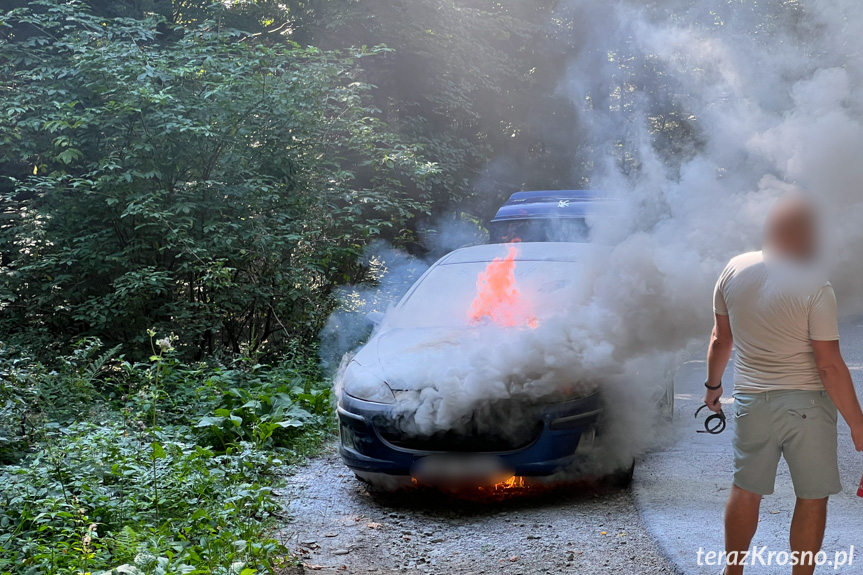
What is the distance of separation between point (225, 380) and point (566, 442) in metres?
3.72

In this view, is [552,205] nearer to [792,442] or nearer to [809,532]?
[792,442]

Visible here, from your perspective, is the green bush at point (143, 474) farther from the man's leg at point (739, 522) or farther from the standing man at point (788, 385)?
the standing man at point (788, 385)

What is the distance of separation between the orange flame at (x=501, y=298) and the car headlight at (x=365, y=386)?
1.01 meters

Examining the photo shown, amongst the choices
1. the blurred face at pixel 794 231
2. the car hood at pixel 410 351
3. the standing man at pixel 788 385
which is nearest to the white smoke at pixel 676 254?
the car hood at pixel 410 351

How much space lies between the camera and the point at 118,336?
28.2 ft

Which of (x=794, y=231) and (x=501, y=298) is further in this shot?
(x=501, y=298)

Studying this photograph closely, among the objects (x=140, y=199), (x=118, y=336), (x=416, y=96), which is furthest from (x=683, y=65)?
(x=118, y=336)

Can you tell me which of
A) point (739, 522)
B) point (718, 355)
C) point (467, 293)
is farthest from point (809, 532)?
point (467, 293)

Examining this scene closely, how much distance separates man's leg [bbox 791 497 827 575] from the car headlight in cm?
244

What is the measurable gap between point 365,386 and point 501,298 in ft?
4.54

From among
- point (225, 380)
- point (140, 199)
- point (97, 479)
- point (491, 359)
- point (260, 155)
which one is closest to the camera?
point (97, 479)

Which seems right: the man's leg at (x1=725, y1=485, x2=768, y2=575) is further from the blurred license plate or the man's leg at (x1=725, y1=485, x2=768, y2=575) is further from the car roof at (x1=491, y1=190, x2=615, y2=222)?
the car roof at (x1=491, y1=190, x2=615, y2=222)

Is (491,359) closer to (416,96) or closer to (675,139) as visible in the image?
(675,139)

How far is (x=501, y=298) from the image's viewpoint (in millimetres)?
5785
